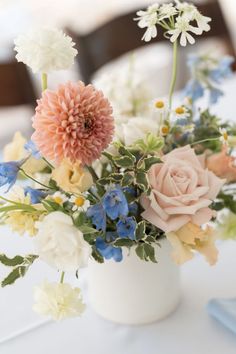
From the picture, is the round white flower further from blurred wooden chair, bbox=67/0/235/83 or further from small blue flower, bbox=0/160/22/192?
blurred wooden chair, bbox=67/0/235/83

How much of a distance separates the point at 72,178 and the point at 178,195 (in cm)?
13

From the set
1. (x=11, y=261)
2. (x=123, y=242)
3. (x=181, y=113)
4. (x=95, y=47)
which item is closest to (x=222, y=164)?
(x=181, y=113)

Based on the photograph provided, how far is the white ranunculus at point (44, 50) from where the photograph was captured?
2.01 ft

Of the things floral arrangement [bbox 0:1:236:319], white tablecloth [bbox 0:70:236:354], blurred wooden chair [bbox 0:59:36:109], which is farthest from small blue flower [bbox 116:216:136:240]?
blurred wooden chair [bbox 0:59:36:109]

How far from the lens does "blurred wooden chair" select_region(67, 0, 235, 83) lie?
164 cm

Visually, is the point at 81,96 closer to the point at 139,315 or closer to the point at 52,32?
the point at 52,32

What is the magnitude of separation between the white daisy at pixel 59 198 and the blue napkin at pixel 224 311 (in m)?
0.27

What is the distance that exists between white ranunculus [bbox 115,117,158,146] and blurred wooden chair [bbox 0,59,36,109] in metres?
0.84

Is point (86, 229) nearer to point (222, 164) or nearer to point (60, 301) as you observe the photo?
point (60, 301)

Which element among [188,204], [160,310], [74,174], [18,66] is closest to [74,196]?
[74,174]

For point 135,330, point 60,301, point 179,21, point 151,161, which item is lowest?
point 135,330

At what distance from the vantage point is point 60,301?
1.99 ft

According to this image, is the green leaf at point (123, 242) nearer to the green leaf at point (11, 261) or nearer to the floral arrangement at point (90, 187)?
the floral arrangement at point (90, 187)

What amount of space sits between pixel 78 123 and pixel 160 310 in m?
0.33
